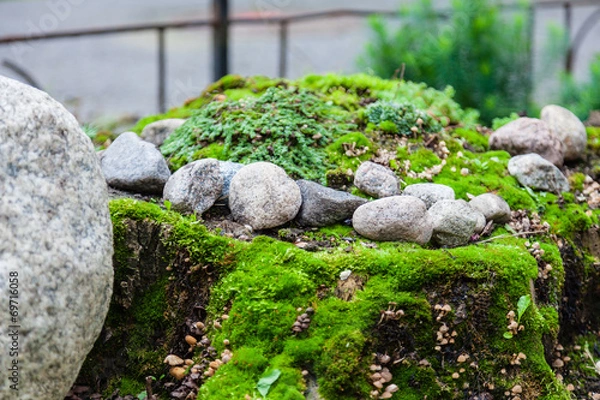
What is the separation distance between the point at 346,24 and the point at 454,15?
36.1 ft

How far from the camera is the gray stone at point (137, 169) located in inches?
194

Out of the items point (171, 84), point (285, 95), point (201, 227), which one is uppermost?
point (285, 95)

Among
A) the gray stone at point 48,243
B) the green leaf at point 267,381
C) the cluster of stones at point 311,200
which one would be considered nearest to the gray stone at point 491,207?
the cluster of stones at point 311,200

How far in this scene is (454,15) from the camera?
9.16m

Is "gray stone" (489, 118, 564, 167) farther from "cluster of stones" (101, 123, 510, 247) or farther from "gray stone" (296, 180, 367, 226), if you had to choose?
"gray stone" (296, 180, 367, 226)

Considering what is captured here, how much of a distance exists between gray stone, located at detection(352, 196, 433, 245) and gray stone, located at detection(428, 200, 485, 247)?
0.07 m

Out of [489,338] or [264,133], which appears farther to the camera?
[264,133]

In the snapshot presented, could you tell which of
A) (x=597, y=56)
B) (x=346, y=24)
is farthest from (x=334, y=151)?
(x=346, y=24)

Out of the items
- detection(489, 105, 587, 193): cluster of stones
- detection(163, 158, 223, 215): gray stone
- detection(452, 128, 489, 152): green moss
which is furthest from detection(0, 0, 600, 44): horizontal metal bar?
detection(163, 158, 223, 215): gray stone

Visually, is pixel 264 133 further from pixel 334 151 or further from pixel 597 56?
pixel 597 56

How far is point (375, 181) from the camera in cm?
496

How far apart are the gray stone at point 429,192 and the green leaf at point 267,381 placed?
5.73 ft

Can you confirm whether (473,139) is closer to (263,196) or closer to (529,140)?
(529,140)

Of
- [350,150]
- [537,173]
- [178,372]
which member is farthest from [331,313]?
[537,173]
